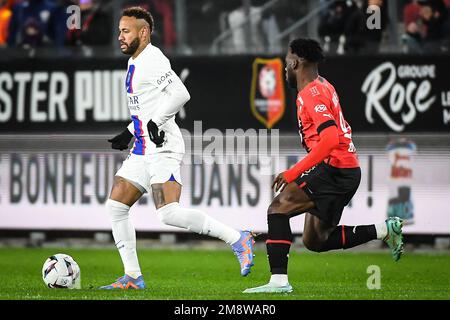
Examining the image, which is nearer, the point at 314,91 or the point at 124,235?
the point at 314,91

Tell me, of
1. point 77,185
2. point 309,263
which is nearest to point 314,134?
point 309,263

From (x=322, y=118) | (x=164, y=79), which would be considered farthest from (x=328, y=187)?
(x=164, y=79)

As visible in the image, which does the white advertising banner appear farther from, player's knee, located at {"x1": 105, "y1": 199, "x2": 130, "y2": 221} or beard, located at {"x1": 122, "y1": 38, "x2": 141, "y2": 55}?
beard, located at {"x1": 122, "y1": 38, "x2": 141, "y2": 55}

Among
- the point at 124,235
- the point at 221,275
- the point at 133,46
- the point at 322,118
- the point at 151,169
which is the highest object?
the point at 133,46

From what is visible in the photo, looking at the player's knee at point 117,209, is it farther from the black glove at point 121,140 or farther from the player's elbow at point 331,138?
the player's elbow at point 331,138

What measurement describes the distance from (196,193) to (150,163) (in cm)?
577

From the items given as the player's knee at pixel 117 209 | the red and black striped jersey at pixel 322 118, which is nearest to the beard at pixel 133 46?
the player's knee at pixel 117 209

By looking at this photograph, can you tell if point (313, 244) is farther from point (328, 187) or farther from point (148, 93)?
point (148, 93)

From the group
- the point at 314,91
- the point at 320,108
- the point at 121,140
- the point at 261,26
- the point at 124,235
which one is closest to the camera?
the point at 320,108

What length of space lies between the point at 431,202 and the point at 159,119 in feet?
20.9

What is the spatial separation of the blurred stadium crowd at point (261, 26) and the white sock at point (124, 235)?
20.1 feet

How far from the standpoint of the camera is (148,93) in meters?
10.4

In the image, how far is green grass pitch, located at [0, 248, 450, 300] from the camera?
992cm
